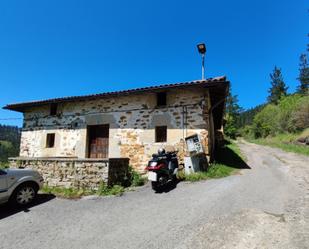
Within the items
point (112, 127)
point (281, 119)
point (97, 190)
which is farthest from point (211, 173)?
point (281, 119)

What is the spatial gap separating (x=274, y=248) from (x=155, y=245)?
6.31ft

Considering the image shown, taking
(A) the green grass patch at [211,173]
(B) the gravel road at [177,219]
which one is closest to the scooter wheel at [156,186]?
(B) the gravel road at [177,219]

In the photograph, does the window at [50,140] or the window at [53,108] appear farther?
the window at [53,108]

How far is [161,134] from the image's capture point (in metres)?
9.70

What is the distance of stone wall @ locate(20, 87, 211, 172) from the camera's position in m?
9.05

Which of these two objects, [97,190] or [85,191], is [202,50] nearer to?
[97,190]

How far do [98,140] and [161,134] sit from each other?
3.41 meters

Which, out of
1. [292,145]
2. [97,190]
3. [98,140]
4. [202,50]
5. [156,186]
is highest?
[202,50]

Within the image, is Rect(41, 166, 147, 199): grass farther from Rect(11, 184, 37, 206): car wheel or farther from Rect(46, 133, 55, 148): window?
Rect(46, 133, 55, 148): window

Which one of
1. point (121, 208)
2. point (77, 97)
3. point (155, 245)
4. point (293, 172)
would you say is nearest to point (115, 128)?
point (77, 97)

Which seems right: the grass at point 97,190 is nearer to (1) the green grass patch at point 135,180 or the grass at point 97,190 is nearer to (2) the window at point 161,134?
(1) the green grass patch at point 135,180

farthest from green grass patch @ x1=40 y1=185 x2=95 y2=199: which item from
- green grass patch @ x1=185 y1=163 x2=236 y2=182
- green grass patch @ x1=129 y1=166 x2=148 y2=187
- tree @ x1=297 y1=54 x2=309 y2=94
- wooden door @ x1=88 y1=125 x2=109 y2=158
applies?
tree @ x1=297 y1=54 x2=309 y2=94

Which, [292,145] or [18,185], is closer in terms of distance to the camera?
[18,185]

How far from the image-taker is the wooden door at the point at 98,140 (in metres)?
10.7
